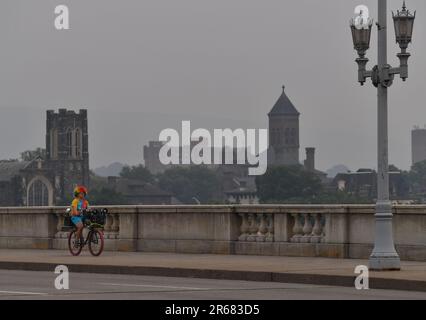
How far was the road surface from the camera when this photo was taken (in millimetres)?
21375

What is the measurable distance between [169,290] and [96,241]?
9799 millimetres

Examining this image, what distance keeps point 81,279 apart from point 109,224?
9535 millimetres

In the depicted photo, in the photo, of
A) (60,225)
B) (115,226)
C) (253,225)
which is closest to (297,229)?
(253,225)

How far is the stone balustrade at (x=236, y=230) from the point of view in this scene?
2967 cm

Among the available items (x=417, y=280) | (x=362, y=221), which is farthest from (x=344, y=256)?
(x=417, y=280)

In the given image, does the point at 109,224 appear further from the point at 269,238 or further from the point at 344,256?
the point at 344,256

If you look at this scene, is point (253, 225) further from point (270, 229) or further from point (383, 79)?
point (383, 79)

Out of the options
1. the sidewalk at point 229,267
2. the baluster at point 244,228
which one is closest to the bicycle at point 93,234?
the sidewalk at point 229,267

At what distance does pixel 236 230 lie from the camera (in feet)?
107

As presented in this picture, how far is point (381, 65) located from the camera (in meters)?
26.1

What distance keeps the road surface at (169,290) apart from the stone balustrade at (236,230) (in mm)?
5058

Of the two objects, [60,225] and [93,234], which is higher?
[60,225]

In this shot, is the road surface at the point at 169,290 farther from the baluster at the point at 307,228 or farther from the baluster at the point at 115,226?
the baluster at the point at 115,226

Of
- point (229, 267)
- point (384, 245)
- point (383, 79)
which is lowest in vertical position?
point (229, 267)
